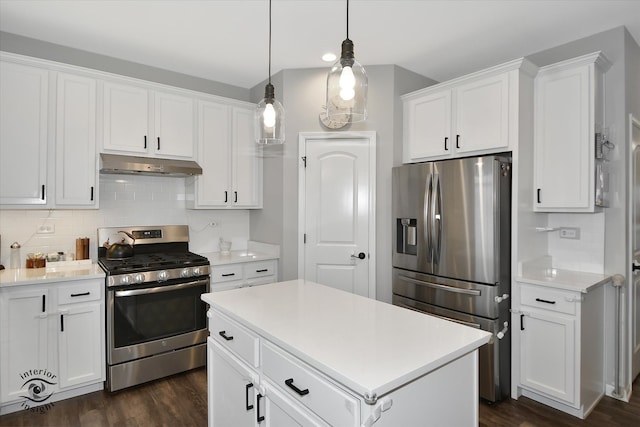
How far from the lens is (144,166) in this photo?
3154 mm

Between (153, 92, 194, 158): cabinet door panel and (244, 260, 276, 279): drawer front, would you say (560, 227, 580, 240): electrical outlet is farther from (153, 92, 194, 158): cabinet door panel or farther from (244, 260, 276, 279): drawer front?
Answer: (153, 92, 194, 158): cabinet door panel

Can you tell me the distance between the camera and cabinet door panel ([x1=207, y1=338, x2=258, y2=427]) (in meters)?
1.64

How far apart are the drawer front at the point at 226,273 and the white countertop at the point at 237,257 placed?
49mm

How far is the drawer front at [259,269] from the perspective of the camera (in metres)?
3.60

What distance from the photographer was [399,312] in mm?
1797

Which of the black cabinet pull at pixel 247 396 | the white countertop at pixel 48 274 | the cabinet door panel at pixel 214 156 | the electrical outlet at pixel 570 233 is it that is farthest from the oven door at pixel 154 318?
the electrical outlet at pixel 570 233

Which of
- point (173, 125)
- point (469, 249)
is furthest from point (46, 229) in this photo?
point (469, 249)

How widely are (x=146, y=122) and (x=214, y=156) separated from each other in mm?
688

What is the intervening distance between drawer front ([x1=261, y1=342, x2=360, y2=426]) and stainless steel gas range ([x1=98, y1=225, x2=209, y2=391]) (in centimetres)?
182

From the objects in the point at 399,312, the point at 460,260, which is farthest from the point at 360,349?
the point at 460,260

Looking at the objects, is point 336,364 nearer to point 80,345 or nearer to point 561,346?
point 561,346

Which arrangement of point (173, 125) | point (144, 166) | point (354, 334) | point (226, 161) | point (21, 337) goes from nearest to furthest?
point (354, 334), point (21, 337), point (144, 166), point (173, 125), point (226, 161)

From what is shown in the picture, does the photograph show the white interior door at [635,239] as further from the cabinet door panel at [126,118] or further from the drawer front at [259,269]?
the cabinet door panel at [126,118]

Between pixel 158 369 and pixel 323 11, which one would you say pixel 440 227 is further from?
pixel 158 369
